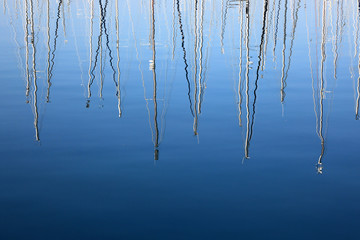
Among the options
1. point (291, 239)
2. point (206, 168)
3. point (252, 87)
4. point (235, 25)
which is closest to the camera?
point (291, 239)

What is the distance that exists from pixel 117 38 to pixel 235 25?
19.8ft

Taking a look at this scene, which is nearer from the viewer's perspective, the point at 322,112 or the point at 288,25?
the point at 322,112

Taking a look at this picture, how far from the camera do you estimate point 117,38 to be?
1798 centimetres

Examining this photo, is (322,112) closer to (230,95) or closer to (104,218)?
(230,95)

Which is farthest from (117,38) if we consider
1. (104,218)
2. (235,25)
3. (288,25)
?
(104,218)

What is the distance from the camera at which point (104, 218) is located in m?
6.54

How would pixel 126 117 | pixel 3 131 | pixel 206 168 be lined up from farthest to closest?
1. pixel 126 117
2. pixel 3 131
3. pixel 206 168

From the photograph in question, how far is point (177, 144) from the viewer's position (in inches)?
351

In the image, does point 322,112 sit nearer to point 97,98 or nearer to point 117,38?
point 97,98

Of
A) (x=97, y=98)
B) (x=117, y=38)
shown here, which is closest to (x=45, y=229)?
(x=97, y=98)

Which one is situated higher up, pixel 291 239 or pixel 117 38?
pixel 117 38

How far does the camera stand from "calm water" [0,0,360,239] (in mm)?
6574

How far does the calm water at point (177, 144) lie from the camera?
6.57 m

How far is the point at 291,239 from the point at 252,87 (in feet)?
20.9
